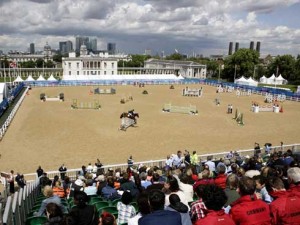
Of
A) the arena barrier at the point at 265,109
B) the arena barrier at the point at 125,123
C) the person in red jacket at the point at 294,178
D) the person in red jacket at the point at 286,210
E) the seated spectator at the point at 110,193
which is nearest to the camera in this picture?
the person in red jacket at the point at 286,210

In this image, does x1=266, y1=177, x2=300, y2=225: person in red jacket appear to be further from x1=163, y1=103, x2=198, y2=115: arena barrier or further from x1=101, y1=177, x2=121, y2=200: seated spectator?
x1=163, y1=103, x2=198, y2=115: arena barrier

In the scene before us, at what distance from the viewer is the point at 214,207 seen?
3.68 metres

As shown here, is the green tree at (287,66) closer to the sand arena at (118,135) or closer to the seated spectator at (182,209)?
the sand arena at (118,135)

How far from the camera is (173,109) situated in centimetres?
3353

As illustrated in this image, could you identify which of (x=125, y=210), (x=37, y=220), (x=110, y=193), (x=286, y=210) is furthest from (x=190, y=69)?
(x=286, y=210)

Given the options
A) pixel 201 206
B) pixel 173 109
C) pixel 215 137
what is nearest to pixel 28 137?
pixel 215 137

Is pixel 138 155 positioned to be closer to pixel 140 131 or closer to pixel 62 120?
pixel 140 131

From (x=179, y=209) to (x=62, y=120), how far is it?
2589 centimetres

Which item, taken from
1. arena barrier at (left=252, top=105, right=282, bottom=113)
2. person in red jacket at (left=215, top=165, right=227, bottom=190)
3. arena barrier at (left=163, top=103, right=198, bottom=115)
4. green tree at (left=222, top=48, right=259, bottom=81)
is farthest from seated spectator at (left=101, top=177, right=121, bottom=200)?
green tree at (left=222, top=48, right=259, bottom=81)

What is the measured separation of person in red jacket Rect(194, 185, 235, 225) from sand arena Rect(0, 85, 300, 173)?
13.5 metres

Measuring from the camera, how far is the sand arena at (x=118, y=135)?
17.9m

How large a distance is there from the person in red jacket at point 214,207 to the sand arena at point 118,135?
13.5m

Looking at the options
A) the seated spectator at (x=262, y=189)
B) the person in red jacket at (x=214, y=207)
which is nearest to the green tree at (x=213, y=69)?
the seated spectator at (x=262, y=189)

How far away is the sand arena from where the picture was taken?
1786 cm
